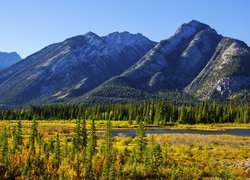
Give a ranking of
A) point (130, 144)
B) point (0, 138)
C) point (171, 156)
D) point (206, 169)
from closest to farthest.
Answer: point (206, 169), point (0, 138), point (171, 156), point (130, 144)

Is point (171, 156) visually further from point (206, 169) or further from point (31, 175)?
point (31, 175)

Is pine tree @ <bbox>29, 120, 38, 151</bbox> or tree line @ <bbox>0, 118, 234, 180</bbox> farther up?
pine tree @ <bbox>29, 120, 38, 151</bbox>

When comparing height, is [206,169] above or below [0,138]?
Answer: below

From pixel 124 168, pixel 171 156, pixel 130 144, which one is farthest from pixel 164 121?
pixel 124 168

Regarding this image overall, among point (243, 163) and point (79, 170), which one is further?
point (243, 163)

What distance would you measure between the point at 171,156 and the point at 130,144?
16.8m

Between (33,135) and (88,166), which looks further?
(33,135)

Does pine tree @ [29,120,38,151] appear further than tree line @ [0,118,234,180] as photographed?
Yes

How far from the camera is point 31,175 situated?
38.9 metres

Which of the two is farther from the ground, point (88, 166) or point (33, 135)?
point (33, 135)

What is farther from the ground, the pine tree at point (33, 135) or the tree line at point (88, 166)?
the pine tree at point (33, 135)

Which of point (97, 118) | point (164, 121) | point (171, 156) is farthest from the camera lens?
point (97, 118)

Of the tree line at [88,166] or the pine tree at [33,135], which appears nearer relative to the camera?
the tree line at [88,166]

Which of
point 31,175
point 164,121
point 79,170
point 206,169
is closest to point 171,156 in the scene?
point 206,169
